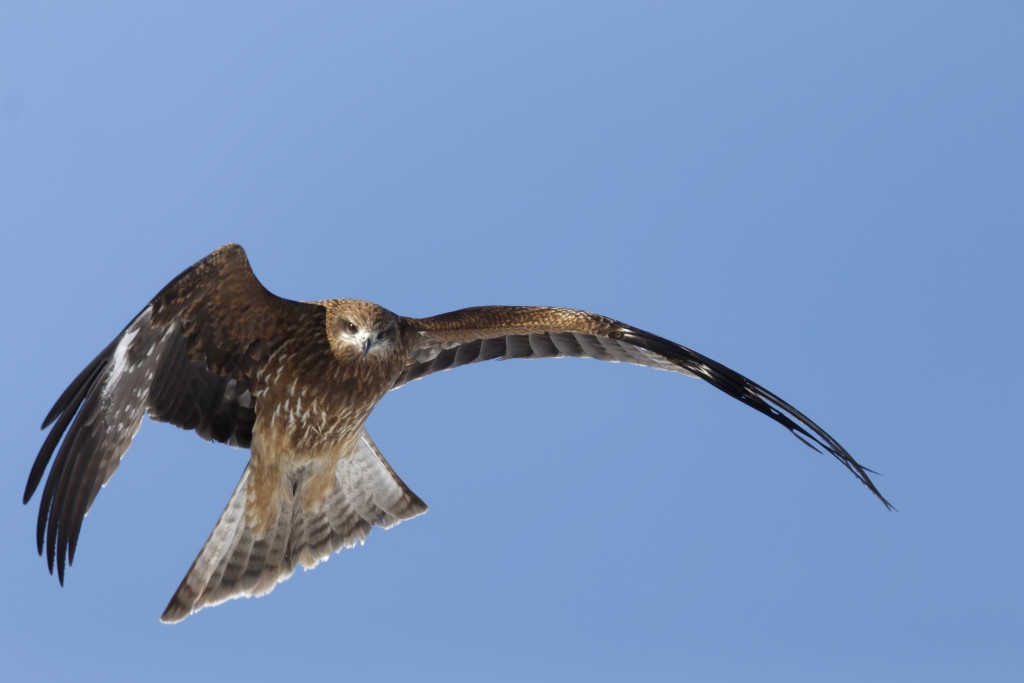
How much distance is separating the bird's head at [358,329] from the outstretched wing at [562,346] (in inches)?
14.9

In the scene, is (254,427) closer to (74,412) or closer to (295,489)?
(295,489)

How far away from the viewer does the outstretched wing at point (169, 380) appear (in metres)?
6.68

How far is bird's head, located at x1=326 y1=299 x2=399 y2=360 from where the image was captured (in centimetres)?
742

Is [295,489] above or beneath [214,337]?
beneath

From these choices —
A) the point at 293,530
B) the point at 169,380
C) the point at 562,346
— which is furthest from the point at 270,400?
the point at 562,346

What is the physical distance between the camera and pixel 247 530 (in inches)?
311

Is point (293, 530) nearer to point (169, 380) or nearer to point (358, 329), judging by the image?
point (169, 380)

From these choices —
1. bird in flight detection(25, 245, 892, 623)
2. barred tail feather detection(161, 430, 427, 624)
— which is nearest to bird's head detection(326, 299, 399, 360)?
bird in flight detection(25, 245, 892, 623)

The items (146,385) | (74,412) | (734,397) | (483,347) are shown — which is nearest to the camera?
(74,412)

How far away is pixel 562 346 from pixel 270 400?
2080 millimetres

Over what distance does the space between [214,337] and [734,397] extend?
10.1ft

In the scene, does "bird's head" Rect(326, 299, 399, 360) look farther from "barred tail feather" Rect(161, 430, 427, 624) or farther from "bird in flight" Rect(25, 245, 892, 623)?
"barred tail feather" Rect(161, 430, 427, 624)

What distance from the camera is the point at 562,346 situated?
28.4 ft

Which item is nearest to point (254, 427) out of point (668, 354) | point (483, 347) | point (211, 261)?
point (211, 261)
